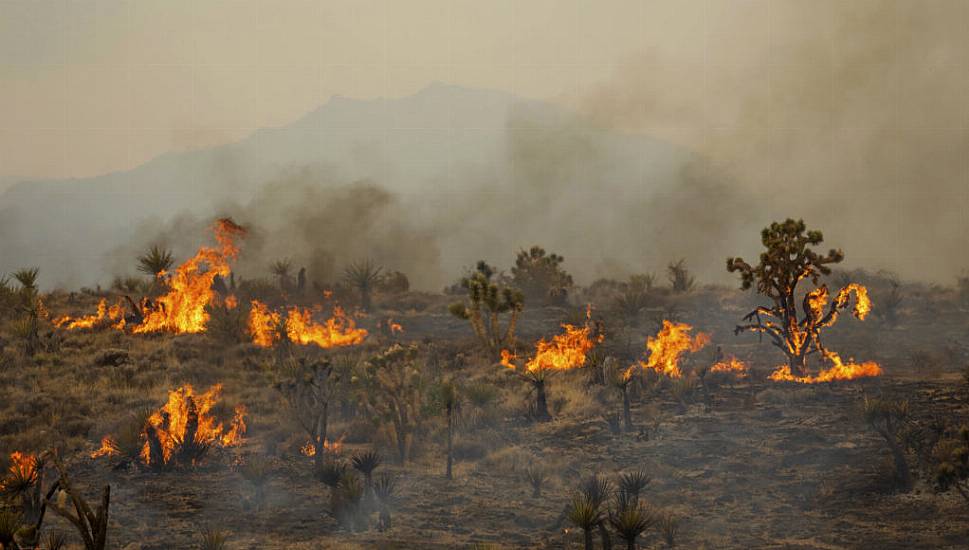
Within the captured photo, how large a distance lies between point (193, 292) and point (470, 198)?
337 ft

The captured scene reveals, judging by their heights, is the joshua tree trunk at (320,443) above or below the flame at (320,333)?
below

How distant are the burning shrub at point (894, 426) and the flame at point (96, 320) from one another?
24924 mm

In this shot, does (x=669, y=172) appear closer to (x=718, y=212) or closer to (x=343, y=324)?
(x=718, y=212)

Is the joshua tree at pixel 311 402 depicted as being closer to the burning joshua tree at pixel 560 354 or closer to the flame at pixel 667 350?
the burning joshua tree at pixel 560 354

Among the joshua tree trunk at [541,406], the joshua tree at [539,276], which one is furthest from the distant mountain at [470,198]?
the joshua tree trunk at [541,406]

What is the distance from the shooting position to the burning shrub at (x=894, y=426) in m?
12.7

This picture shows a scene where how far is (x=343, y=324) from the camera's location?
30844 mm

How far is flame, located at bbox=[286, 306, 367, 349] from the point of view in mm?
28172

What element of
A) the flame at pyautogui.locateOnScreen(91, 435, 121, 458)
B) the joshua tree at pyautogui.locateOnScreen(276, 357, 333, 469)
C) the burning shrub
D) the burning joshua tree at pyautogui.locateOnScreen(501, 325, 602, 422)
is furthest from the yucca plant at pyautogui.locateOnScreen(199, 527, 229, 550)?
the burning joshua tree at pyautogui.locateOnScreen(501, 325, 602, 422)

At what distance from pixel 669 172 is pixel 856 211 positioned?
6412 cm

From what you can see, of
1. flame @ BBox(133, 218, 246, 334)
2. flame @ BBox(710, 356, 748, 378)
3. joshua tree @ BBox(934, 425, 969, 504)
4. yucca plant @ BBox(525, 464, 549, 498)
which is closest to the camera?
joshua tree @ BBox(934, 425, 969, 504)

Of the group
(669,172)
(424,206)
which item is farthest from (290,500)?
(669,172)

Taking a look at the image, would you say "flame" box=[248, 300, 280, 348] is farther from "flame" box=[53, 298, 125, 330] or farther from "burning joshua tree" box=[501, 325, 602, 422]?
"burning joshua tree" box=[501, 325, 602, 422]

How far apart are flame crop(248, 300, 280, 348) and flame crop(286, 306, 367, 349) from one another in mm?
503
